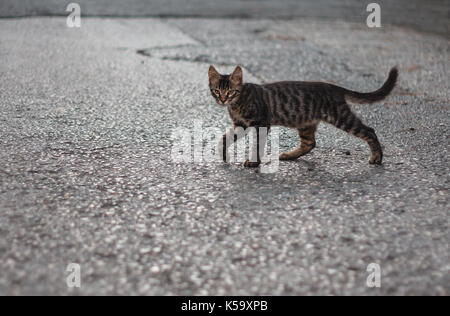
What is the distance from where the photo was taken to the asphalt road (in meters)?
2.18

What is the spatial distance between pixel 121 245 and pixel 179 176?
875 mm

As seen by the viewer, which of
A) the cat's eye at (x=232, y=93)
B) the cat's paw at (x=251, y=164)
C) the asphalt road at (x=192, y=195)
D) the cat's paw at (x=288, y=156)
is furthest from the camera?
the cat's eye at (x=232, y=93)

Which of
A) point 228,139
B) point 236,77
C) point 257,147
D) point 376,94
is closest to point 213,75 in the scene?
point 236,77

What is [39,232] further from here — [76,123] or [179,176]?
[76,123]

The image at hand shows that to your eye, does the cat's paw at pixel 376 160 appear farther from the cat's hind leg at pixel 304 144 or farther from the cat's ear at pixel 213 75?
the cat's ear at pixel 213 75

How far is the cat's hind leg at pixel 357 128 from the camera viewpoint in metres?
3.44

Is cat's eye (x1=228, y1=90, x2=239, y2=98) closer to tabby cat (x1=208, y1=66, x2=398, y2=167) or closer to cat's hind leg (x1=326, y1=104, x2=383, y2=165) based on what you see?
tabby cat (x1=208, y1=66, x2=398, y2=167)

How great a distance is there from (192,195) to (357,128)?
129 centimetres

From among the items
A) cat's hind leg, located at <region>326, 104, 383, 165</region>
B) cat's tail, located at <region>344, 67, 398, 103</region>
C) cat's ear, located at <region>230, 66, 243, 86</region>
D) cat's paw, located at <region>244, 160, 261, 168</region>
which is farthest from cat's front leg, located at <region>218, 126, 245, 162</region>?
cat's tail, located at <region>344, 67, 398, 103</region>

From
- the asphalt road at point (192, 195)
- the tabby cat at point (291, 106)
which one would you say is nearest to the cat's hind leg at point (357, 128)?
the tabby cat at point (291, 106)

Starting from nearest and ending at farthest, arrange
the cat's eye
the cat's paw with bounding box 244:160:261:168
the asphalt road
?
the asphalt road, the cat's paw with bounding box 244:160:261:168, the cat's eye

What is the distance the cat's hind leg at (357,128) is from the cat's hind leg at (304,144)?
146mm

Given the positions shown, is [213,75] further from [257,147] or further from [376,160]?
[376,160]

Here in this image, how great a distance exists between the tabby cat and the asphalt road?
0.19 m
